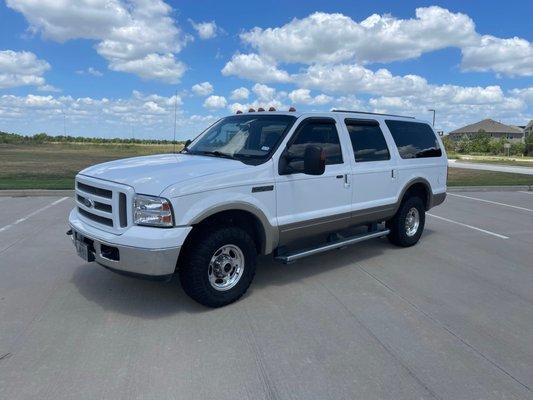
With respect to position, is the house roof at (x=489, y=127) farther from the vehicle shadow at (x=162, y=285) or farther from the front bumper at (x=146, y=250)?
the front bumper at (x=146, y=250)

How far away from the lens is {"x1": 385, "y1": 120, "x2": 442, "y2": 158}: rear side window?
21.9 ft

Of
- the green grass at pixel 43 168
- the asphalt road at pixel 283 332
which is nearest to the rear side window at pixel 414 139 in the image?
the asphalt road at pixel 283 332

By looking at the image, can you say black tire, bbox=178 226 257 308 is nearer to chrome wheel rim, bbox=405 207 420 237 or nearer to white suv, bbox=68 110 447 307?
white suv, bbox=68 110 447 307

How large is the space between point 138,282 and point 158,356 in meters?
1.80

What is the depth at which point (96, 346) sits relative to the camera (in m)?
3.66

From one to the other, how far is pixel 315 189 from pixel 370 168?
1.15 meters

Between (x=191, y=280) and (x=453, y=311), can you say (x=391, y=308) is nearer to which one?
(x=453, y=311)

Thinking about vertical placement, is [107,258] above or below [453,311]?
above

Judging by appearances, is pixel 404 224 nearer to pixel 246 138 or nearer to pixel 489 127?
pixel 246 138

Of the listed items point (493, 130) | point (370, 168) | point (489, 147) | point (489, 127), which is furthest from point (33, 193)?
point (489, 127)

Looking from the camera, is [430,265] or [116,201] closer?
[116,201]

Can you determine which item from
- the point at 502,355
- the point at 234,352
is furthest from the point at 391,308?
the point at 234,352

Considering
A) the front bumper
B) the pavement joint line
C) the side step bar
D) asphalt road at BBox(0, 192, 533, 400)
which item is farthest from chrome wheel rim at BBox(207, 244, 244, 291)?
the pavement joint line

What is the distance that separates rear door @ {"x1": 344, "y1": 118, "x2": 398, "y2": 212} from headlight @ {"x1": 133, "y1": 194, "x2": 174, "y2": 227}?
2663mm
